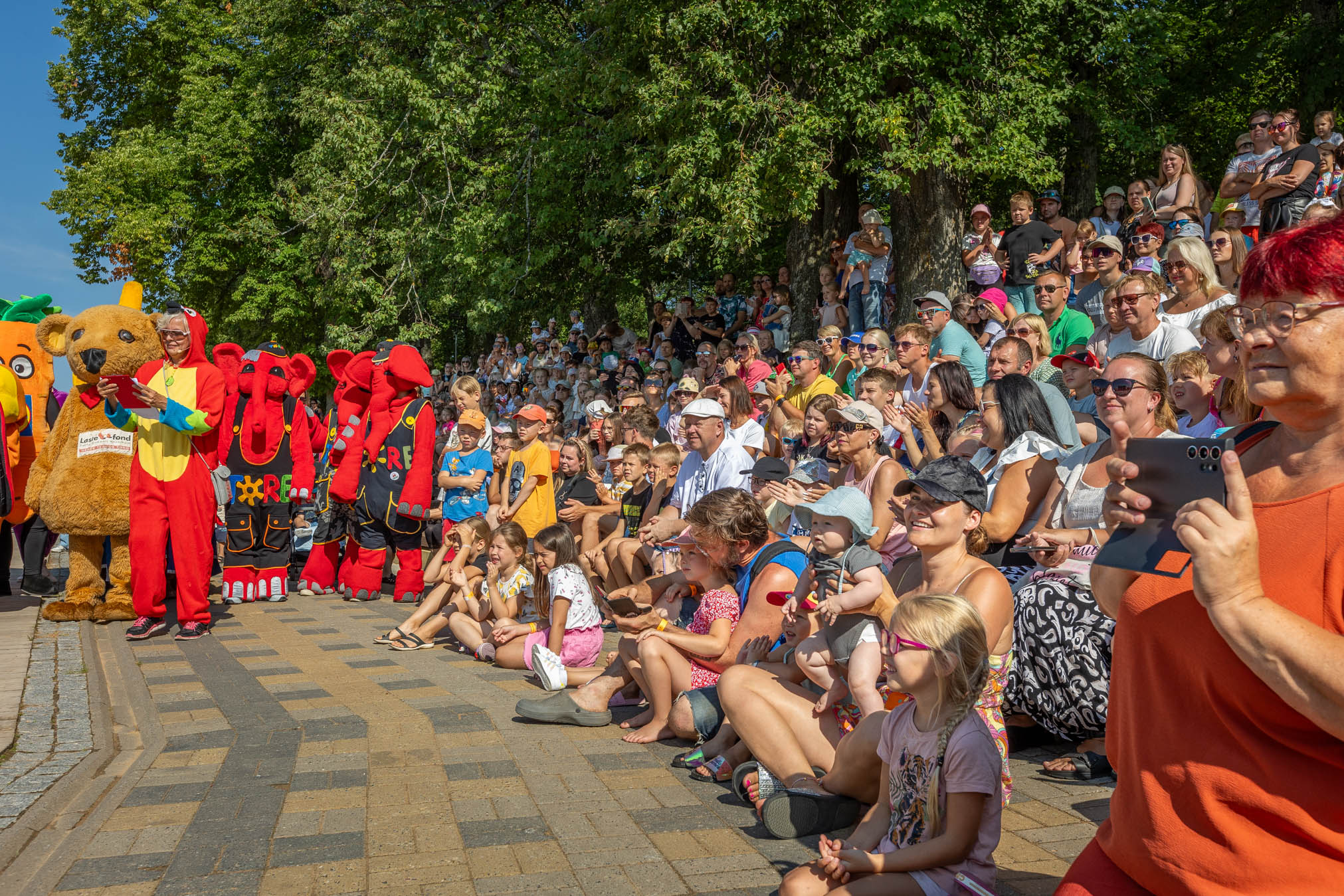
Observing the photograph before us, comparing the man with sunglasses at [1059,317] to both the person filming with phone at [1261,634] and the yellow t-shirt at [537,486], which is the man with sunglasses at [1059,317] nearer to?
the yellow t-shirt at [537,486]

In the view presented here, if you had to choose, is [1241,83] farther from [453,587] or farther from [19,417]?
[19,417]

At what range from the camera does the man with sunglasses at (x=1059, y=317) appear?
783 centimetres

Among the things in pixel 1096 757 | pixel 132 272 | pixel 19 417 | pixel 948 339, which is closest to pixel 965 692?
pixel 1096 757

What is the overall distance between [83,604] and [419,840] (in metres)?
6.03

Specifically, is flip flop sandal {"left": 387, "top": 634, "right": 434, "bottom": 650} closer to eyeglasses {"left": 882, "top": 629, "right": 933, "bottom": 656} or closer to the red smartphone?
the red smartphone

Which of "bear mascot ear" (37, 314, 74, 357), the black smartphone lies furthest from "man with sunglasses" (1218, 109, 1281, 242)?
"bear mascot ear" (37, 314, 74, 357)

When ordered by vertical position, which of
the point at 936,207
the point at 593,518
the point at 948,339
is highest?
the point at 936,207

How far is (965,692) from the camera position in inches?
116

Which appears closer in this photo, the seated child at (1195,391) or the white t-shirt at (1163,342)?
the seated child at (1195,391)

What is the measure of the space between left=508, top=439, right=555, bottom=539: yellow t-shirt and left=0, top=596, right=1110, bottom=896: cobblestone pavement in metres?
2.91

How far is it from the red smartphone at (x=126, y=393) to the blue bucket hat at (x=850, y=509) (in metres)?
5.63

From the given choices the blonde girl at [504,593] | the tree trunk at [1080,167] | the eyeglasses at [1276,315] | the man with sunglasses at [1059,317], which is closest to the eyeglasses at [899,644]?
the eyeglasses at [1276,315]

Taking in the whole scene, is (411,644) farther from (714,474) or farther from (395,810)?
(395,810)

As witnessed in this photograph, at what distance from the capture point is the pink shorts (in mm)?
6852
